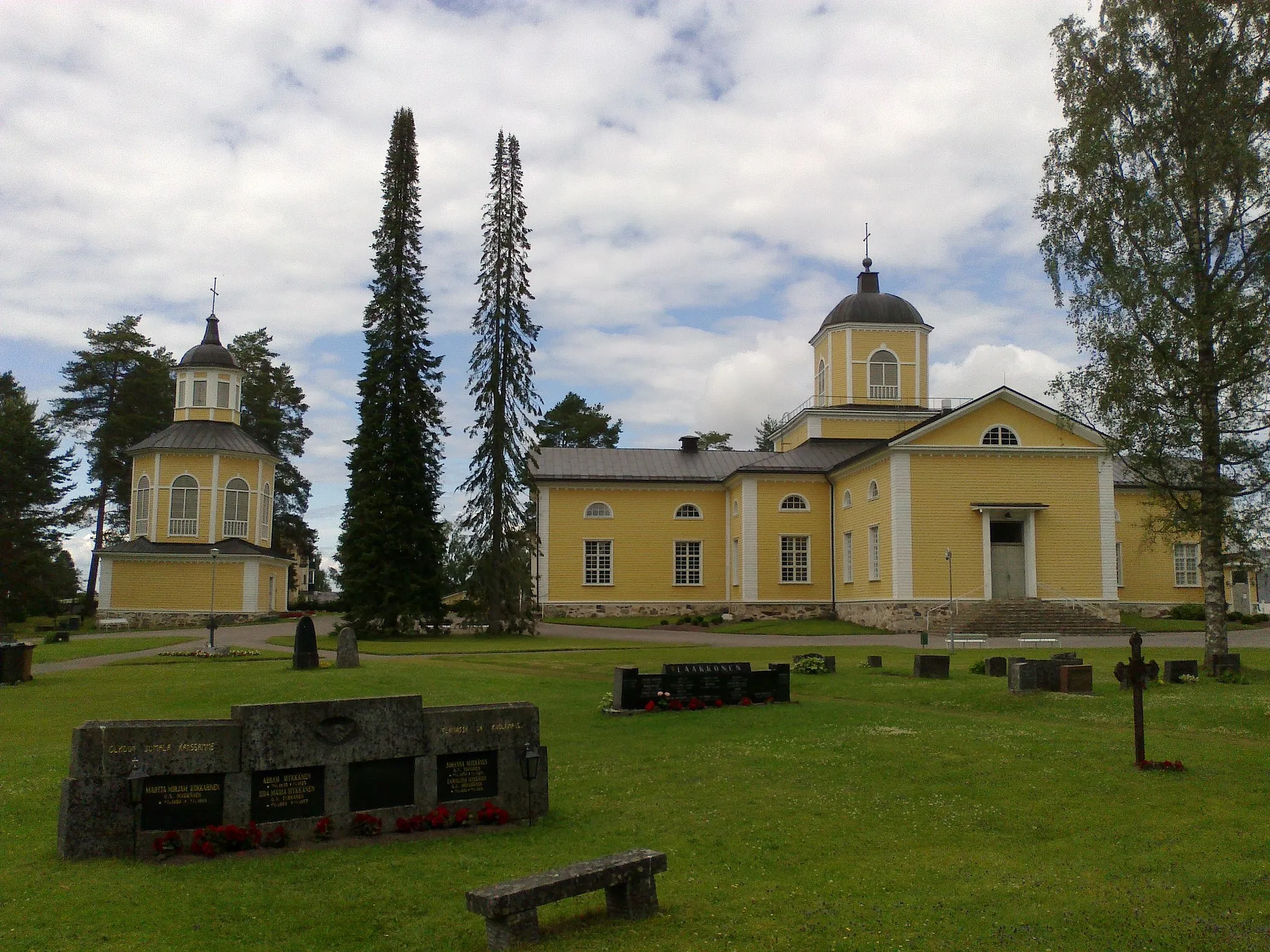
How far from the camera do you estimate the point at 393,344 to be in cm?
3634

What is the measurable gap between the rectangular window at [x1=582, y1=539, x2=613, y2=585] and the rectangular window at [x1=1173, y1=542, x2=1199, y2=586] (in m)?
23.8

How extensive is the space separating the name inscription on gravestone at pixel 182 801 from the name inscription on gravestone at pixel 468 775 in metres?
1.71

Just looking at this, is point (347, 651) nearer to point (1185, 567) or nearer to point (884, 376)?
point (884, 376)

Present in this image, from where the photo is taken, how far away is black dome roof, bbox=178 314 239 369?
45406mm

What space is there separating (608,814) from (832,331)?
37.8 m

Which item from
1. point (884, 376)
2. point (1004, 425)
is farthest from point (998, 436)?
point (884, 376)

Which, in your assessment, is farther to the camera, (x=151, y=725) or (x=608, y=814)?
(x=608, y=814)

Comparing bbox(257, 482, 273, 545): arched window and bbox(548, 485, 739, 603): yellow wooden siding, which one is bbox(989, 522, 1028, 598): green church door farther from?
bbox(257, 482, 273, 545): arched window

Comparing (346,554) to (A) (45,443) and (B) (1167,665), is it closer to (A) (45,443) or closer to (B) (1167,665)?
(A) (45,443)

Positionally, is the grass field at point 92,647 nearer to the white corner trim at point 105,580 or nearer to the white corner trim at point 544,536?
the white corner trim at point 105,580

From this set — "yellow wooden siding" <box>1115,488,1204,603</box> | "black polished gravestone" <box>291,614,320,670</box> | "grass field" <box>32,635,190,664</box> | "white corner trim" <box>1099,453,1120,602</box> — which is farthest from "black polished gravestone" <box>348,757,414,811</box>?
"yellow wooden siding" <box>1115,488,1204,603</box>

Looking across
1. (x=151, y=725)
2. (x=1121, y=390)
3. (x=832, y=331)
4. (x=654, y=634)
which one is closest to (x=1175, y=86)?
(x=1121, y=390)

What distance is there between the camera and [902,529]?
111 feet

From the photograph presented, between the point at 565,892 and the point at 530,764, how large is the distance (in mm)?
2864
